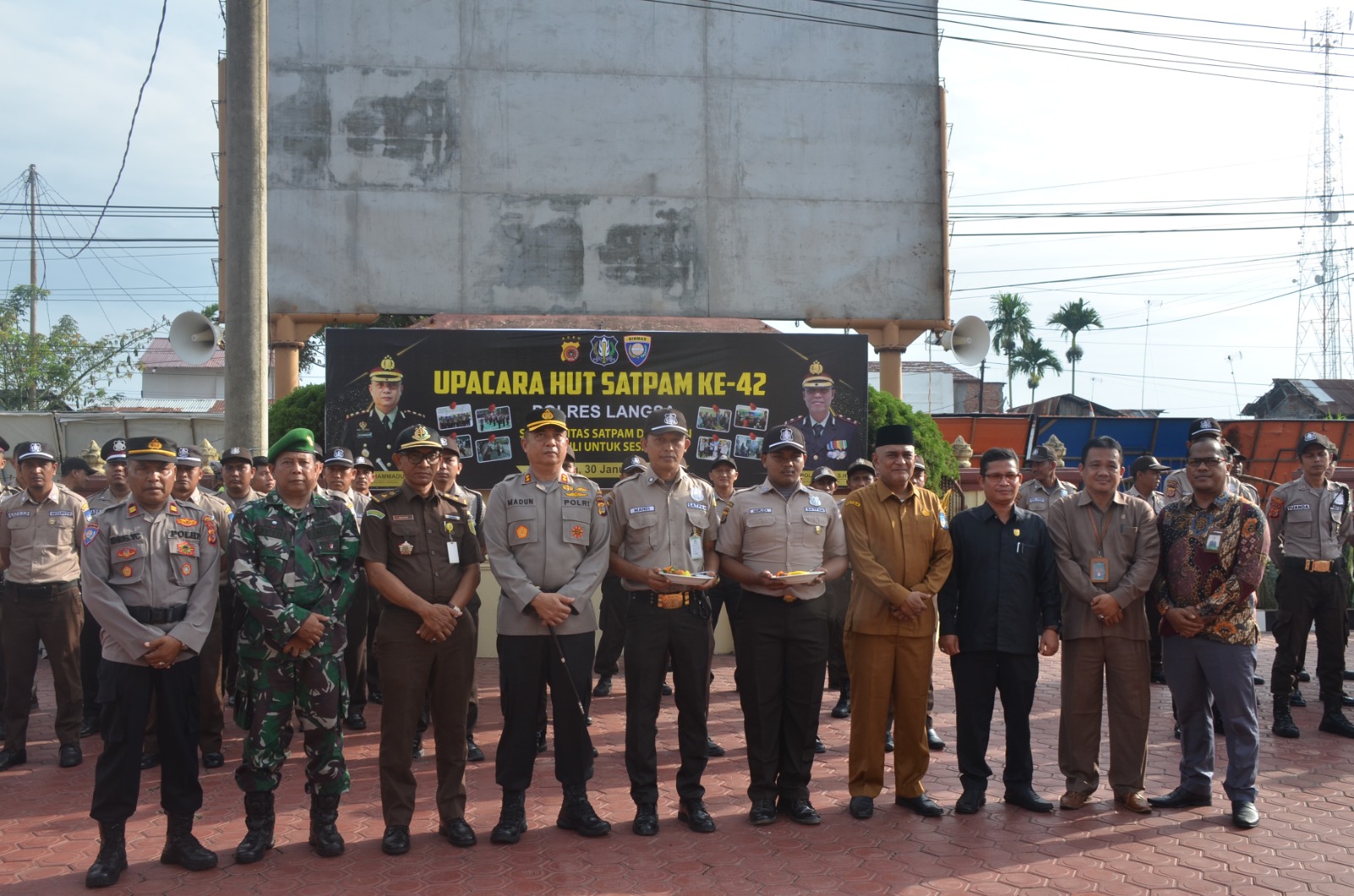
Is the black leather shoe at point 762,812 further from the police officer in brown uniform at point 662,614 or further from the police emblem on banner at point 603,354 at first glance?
the police emblem on banner at point 603,354

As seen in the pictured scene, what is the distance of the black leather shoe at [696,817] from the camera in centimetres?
554

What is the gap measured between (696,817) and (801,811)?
57 cm

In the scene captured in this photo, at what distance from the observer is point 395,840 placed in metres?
5.22

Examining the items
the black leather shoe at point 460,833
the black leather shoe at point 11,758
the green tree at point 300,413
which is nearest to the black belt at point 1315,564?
the black leather shoe at point 460,833

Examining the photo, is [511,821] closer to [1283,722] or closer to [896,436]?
[896,436]

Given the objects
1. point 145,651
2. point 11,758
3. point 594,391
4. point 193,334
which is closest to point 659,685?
point 145,651

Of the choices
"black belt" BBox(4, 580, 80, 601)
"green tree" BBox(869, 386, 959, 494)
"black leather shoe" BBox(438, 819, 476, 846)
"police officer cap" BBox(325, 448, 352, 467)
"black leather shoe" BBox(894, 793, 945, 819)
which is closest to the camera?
"black leather shoe" BBox(438, 819, 476, 846)

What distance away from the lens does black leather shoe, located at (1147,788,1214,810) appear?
5969mm

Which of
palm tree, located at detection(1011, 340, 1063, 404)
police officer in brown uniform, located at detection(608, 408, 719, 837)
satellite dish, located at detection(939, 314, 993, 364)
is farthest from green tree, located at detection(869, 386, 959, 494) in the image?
palm tree, located at detection(1011, 340, 1063, 404)

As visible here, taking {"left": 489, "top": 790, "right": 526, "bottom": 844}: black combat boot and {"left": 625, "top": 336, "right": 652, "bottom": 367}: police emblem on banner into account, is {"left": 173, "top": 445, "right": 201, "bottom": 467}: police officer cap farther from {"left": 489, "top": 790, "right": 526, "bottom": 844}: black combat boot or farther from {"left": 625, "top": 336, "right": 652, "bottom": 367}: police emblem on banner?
{"left": 625, "top": 336, "right": 652, "bottom": 367}: police emblem on banner

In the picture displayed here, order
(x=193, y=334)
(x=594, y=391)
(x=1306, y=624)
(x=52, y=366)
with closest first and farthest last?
(x=1306, y=624) < (x=594, y=391) < (x=193, y=334) < (x=52, y=366)

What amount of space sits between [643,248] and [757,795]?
33.9 ft

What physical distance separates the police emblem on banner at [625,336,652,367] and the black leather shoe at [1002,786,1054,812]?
5.76 metres

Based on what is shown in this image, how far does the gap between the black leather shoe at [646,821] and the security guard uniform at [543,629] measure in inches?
6.0
